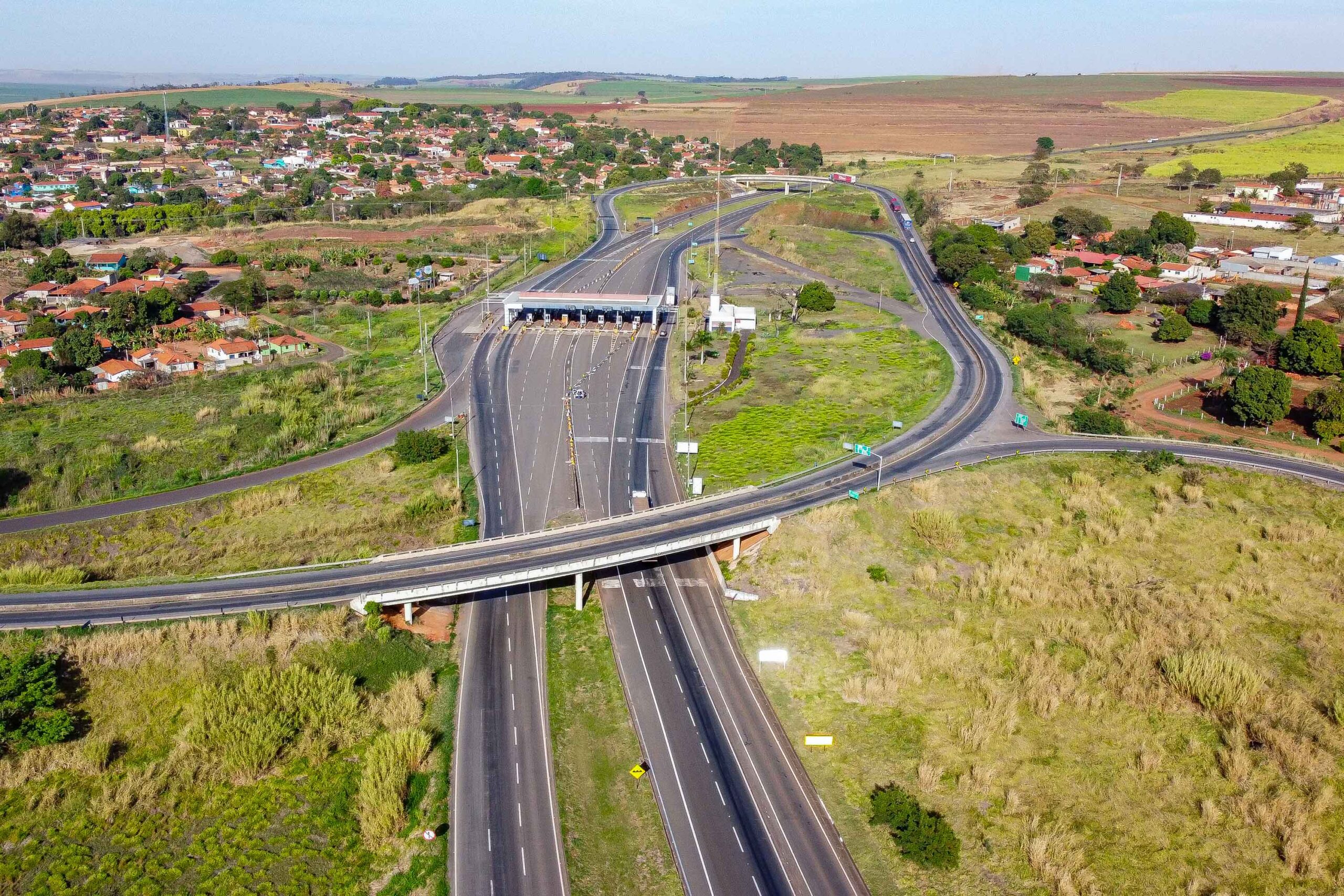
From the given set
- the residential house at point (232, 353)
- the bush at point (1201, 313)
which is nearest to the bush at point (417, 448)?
the residential house at point (232, 353)

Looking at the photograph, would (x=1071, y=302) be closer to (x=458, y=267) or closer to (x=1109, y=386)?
(x=1109, y=386)

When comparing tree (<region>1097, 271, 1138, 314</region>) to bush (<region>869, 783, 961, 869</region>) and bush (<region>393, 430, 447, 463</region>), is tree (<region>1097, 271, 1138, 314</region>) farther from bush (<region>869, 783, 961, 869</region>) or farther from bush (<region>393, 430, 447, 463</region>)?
bush (<region>869, 783, 961, 869</region>)

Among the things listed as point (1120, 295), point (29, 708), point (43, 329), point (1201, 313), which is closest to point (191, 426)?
point (43, 329)

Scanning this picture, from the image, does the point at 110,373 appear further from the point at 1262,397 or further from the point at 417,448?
the point at 1262,397

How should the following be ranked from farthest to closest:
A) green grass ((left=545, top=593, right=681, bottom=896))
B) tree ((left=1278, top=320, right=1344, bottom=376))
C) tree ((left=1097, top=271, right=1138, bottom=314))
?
tree ((left=1097, top=271, right=1138, bottom=314)), tree ((left=1278, top=320, right=1344, bottom=376)), green grass ((left=545, top=593, right=681, bottom=896))

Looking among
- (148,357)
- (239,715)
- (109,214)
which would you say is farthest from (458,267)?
(239,715)

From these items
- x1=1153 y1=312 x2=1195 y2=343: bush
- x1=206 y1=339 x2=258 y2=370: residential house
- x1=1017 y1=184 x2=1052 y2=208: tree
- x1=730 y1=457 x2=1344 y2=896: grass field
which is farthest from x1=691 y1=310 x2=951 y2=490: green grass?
x1=1017 y1=184 x2=1052 y2=208: tree

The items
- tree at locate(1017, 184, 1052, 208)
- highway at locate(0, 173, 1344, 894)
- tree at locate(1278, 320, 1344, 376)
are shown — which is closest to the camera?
highway at locate(0, 173, 1344, 894)
